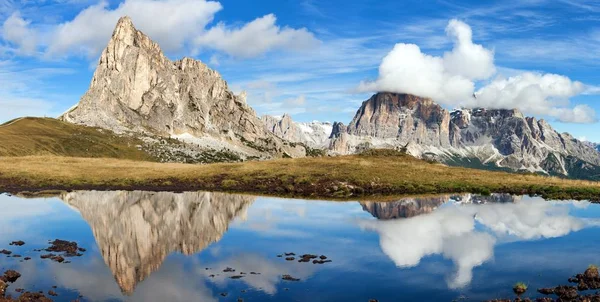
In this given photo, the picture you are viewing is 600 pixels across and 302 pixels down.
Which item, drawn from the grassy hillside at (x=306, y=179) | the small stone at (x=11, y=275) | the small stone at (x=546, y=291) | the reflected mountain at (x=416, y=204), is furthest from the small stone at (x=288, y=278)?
the grassy hillside at (x=306, y=179)

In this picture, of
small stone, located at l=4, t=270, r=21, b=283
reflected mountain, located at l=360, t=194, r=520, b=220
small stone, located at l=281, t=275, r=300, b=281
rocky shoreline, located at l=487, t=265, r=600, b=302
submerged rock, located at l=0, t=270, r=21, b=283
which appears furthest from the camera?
reflected mountain, located at l=360, t=194, r=520, b=220

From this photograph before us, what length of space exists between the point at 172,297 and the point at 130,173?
2733 inches

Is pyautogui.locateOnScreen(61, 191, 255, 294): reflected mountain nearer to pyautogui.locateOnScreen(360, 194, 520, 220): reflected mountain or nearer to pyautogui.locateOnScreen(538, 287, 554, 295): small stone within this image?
pyautogui.locateOnScreen(360, 194, 520, 220): reflected mountain

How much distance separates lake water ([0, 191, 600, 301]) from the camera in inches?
993

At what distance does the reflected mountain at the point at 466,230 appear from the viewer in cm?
3238

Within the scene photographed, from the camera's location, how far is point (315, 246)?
36.6 metres

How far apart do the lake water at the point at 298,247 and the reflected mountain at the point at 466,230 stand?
104 millimetres

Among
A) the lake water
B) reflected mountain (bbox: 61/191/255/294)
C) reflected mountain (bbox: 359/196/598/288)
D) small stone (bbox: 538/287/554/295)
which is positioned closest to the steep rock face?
the lake water

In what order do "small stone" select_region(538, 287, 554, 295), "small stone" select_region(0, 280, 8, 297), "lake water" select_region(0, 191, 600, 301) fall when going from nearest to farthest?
1. "small stone" select_region(0, 280, 8, 297)
2. "small stone" select_region(538, 287, 554, 295)
3. "lake water" select_region(0, 191, 600, 301)

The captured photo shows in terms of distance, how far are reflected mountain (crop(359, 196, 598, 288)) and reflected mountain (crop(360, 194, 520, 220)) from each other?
3.20 ft

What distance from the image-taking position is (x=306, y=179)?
249 ft

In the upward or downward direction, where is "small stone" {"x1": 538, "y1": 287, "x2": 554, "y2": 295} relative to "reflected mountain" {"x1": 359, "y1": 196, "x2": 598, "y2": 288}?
downward

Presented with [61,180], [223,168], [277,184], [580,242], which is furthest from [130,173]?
[580,242]

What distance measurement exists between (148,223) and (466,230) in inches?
1211
